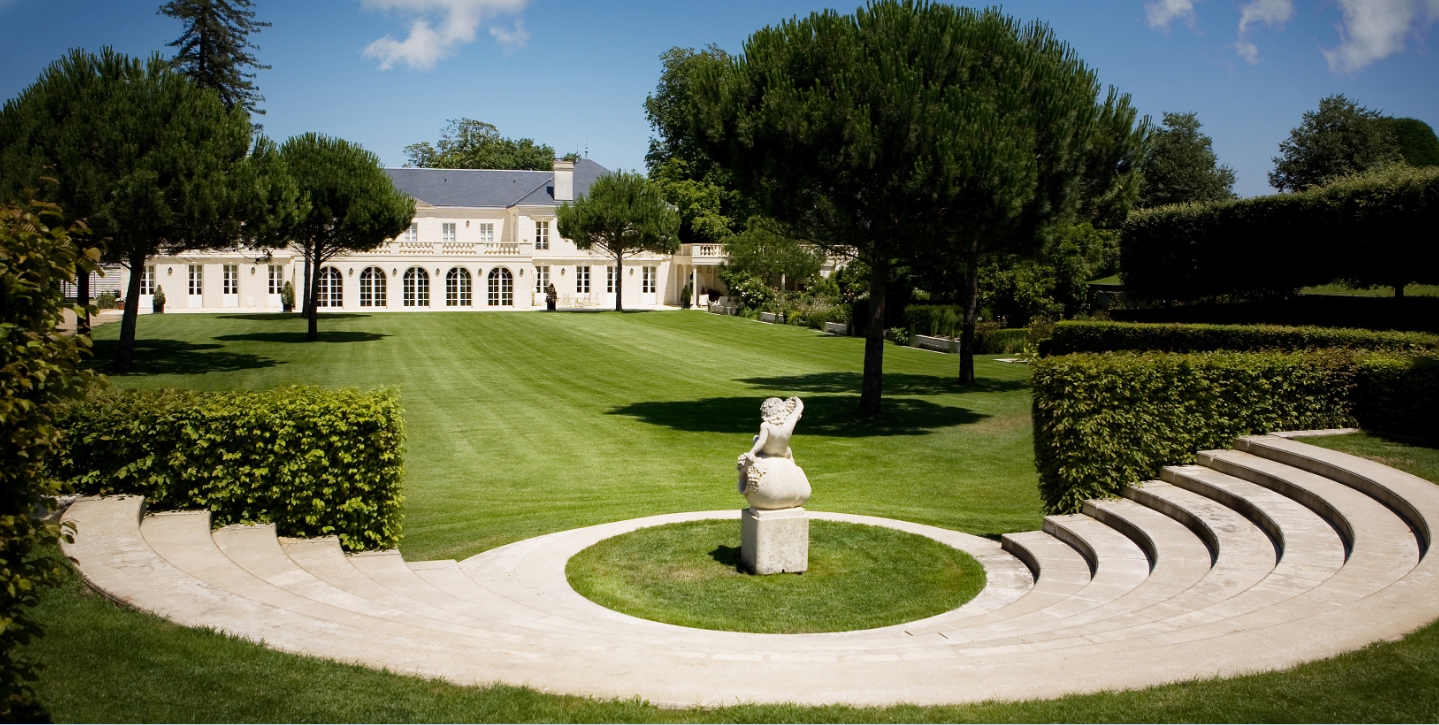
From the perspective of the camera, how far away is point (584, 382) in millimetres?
27281

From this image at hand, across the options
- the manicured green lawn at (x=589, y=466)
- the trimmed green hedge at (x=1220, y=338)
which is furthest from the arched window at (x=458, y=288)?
the trimmed green hedge at (x=1220, y=338)

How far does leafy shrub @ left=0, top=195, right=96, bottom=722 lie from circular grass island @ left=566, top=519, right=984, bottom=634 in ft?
16.4

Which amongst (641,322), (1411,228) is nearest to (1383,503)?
(1411,228)

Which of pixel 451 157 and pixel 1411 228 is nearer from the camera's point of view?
pixel 1411 228

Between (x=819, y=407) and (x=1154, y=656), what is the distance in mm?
16915

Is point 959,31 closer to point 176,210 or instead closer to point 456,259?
point 176,210

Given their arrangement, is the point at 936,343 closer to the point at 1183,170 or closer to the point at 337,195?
the point at 337,195

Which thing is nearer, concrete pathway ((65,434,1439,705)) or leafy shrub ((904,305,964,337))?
concrete pathway ((65,434,1439,705))

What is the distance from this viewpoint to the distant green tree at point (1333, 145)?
163ft

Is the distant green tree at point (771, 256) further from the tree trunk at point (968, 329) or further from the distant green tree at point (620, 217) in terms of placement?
the tree trunk at point (968, 329)

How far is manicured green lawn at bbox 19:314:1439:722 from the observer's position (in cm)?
475

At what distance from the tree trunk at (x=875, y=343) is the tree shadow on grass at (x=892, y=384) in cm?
314

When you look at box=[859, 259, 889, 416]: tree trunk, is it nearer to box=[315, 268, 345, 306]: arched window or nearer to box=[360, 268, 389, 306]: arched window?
box=[360, 268, 389, 306]: arched window

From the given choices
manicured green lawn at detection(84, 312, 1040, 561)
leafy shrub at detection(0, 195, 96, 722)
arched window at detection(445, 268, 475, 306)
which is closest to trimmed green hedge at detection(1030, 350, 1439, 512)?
manicured green lawn at detection(84, 312, 1040, 561)
